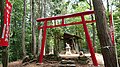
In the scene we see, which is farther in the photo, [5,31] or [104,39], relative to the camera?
[104,39]

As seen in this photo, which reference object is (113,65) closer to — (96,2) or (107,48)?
(107,48)

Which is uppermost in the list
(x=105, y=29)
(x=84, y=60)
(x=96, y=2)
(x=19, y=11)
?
(x=19, y=11)

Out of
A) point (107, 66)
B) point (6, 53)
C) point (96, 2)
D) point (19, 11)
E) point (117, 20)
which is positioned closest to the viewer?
point (6, 53)

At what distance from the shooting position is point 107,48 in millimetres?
5566

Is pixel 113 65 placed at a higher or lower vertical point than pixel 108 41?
lower

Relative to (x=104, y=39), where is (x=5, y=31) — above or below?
above

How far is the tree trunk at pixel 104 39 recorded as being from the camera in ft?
18.2

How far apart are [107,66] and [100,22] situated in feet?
4.80

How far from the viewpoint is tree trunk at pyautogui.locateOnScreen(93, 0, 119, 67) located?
18.2 feet

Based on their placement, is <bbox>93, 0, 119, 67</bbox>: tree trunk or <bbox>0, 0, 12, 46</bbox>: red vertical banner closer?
<bbox>0, 0, 12, 46</bbox>: red vertical banner

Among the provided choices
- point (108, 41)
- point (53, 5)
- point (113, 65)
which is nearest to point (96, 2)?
point (108, 41)

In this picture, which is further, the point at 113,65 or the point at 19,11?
the point at 19,11

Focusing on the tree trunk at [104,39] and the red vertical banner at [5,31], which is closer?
the red vertical banner at [5,31]

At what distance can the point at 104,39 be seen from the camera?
569 centimetres
